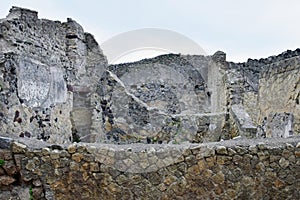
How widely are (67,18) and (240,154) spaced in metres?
3.68

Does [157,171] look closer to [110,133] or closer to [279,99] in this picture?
[279,99]

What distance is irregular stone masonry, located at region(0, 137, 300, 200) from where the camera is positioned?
2557 mm

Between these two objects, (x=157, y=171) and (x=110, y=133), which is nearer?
(x=157, y=171)

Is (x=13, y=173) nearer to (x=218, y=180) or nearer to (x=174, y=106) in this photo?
(x=218, y=180)

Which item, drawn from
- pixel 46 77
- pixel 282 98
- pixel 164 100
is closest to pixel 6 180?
pixel 46 77

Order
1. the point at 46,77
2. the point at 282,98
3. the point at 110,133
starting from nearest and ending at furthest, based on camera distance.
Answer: the point at 282,98
the point at 46,77
the point at 110,133

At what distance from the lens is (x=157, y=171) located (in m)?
2.59

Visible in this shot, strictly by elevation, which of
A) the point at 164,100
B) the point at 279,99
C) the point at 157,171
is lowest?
the point at 157,171

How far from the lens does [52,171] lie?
2641mm

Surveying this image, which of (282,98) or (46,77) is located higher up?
(46,77)

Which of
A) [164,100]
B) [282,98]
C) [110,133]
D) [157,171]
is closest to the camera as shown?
[157,171]

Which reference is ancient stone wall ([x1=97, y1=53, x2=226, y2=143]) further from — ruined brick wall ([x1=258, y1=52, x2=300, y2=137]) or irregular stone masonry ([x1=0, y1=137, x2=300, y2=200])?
irregular stone masonry ([x1=0, y1=137, x2=300, y2=200])

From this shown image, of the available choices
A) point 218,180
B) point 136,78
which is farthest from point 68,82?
point 136,78

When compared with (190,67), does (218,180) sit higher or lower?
lower
